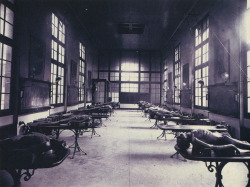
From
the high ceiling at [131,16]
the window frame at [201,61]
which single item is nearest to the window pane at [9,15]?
the high ceiling at [131,16]

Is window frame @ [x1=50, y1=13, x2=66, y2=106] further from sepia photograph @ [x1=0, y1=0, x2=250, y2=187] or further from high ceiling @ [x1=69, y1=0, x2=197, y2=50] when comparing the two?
high ceiling @ [x1=69, y1=0, x2=197, y2=50]

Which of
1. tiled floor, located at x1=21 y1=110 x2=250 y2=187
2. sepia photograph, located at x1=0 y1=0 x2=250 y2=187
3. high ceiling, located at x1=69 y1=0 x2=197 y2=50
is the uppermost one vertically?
high ceiling, located at x1=69 y1=0 x2=197 y2=50

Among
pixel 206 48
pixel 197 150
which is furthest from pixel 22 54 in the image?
pixel 206 48

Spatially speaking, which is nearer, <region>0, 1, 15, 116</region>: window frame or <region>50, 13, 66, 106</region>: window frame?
<region>0, 1, 15, 116</region>: window frame

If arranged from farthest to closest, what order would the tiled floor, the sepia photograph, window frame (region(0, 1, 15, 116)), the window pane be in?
the window pane < window frame (region(0, 1, 15, 116)) < the tiled floor < the sepia photograph

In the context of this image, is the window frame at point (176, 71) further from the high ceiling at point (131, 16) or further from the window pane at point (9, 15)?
the window pane at point (9, 15)

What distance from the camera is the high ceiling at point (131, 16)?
7.67 m

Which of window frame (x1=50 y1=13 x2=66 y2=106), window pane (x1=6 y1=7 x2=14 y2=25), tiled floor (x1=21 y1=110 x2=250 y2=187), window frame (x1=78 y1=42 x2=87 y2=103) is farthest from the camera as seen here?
window frame (x1=78 y1=42 x2=87 y2=103)

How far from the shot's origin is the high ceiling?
767 centimetres

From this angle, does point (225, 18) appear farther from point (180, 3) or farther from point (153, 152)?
point (153, 152)

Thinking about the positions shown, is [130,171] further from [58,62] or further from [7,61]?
[58,62]

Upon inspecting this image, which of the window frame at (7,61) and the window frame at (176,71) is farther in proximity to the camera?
the window frame at (176,71)

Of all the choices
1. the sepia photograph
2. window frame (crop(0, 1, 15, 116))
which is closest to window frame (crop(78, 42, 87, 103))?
the sepia photograph

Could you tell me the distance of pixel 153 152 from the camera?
13.8 ft
